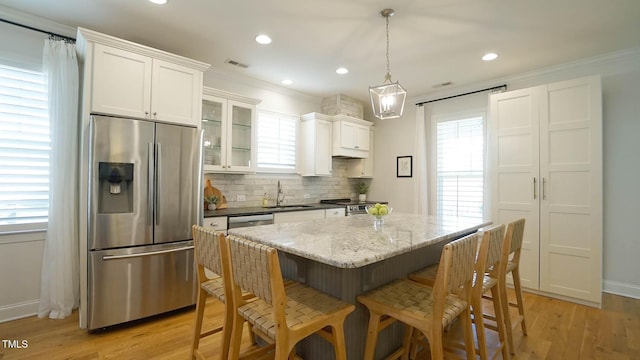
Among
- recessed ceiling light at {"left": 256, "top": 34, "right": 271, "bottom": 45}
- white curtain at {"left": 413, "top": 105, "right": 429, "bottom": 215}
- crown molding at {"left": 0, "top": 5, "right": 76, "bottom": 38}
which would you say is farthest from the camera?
white curtain at {"left": 413, "top": 105, "right": 429, "bottom": 215}

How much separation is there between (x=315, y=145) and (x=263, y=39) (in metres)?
1.90

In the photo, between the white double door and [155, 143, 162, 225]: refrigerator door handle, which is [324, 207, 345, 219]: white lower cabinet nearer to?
the white double door

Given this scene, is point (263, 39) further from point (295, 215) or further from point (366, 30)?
point (295, 215)

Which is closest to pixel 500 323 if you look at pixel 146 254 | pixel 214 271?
pixel 214 271

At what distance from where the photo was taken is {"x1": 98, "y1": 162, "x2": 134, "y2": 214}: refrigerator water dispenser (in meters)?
2.46

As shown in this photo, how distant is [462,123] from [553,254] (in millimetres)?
2130

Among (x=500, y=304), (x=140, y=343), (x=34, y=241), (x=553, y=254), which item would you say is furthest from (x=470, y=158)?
(x=34, y=241)

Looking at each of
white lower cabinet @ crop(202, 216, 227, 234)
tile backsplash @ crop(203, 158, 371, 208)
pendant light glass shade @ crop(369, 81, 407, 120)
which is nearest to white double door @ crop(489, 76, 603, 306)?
pendant light glass shade @ crop(369, 81, 407, 120)

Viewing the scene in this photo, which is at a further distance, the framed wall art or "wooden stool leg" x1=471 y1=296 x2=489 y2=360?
the framed wall art

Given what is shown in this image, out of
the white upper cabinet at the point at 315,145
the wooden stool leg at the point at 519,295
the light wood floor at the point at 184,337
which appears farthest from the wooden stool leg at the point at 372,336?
the white upper cabinet at the point at 315,145

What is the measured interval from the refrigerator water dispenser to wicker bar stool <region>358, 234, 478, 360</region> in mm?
2154

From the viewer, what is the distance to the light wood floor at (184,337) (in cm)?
217

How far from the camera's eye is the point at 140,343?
231 centimetres

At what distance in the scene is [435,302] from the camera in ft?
4.53
